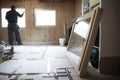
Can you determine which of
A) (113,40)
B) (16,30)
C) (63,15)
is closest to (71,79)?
(113,40)

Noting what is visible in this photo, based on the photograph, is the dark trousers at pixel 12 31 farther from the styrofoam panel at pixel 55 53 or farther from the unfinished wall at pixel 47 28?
the styrofoam panel at pixel 55 53

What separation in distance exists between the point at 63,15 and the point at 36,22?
4.29 ft

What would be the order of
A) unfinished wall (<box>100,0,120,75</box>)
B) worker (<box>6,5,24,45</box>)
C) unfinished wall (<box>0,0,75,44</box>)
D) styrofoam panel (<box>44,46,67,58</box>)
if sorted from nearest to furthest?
unfinished wall (<box>100,0,120,75</box>)
styrofoam panel (<box>44,46,67,58</box>)
worker (<box>6,5,24,45</box>)
unfinished wall (<box>0,0,75,44</box>)

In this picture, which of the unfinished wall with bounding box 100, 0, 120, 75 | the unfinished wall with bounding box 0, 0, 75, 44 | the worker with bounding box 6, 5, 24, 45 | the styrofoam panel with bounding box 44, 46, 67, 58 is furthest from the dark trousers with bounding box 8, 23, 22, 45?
the unfinished wall with bounding box 100, 0, 120, 75

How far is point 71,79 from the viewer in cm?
261

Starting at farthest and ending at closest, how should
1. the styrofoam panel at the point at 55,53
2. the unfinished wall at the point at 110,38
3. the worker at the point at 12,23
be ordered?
the worker at the point at 12,23
the styrofoam panel at the point at 55,53
the unfinished wall at the point at 110,38

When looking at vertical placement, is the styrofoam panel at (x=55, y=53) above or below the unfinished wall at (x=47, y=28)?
below

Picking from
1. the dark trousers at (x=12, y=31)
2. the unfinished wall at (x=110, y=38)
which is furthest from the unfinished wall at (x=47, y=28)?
→ the unfinished wall at (x=110, y=38)

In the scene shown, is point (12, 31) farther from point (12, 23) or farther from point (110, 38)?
point (110, 38)

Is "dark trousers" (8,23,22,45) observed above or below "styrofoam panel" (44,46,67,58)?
above

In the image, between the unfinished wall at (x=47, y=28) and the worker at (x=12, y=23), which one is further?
the unfinished wall at (x=47, y=28)

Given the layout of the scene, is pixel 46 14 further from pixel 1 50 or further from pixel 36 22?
pixel 1 50

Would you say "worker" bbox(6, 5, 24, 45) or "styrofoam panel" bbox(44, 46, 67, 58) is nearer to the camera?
"styrofoam panel" bbox(44, 46, 67, 58)

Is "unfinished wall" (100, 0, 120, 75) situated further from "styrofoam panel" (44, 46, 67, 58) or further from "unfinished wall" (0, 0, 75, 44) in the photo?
"unfinished wall" (0, 0, 75, 44)
